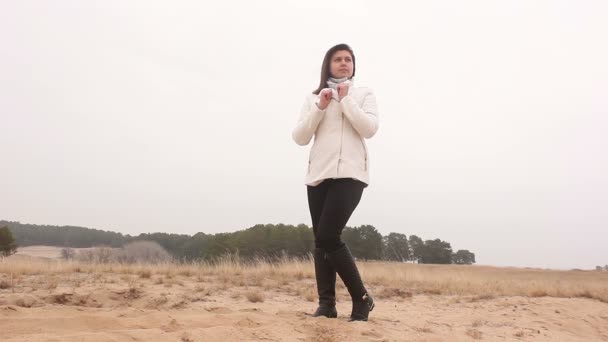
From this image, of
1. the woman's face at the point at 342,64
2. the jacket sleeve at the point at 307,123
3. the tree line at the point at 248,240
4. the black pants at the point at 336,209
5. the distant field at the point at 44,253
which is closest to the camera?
the black pants at the point at 336,209

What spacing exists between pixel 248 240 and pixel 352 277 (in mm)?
26103

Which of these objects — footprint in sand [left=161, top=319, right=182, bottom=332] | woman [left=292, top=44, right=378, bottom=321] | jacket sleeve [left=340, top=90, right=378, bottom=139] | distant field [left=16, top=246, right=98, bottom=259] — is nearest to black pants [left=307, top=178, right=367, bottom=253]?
woman [left=292, top=44, right=378, bottom=321]

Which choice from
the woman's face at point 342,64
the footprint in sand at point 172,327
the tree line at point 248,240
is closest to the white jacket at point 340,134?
the woman's face at point 342,64

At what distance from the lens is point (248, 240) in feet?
93.5

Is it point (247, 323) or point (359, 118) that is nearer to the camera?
point (247, 323)

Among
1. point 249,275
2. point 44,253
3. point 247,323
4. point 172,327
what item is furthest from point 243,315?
point 44,253

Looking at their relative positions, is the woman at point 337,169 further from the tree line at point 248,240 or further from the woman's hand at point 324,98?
the tree line at point 248,240

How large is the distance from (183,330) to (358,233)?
31.7 metres

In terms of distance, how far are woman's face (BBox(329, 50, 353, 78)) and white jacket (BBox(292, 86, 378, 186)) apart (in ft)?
0.47

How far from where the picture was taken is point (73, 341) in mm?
1849

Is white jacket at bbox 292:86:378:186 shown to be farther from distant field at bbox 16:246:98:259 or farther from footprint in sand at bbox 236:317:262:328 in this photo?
distant field at bbox 16:246:98:259

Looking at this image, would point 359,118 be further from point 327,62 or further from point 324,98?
point 327,62

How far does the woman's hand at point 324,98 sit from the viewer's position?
9.82 ft

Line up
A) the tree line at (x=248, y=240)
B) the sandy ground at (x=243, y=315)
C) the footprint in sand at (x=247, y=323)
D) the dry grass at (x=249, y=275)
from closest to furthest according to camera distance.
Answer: the sandy ground at (x=243, y=315) < the footprint in sand at (x=247, y=323) < the dry grass at (x=249, y=275) < the tree line at (x=248, y=240)
